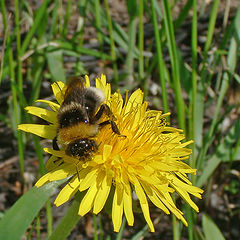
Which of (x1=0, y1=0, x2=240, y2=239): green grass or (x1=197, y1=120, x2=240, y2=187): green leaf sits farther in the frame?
(x1=197, y1=120, x2=240, y2=187): green leaf

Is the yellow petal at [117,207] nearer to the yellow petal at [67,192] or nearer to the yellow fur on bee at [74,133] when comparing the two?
the yellow petal at [67,192]

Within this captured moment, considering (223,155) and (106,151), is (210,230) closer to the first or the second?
(223,155)

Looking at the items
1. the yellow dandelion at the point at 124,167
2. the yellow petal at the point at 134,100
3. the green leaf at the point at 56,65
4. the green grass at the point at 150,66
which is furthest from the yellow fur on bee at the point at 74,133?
the green leaf at the point at 56,65

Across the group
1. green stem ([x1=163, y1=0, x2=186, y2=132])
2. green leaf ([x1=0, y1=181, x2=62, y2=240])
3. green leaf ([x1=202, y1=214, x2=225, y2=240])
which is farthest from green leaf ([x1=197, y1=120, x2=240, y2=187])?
A: green leaf ([x1=0, y1=181, x2=62, y2=240])

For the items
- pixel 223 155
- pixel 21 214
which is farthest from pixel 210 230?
pixel 21 214

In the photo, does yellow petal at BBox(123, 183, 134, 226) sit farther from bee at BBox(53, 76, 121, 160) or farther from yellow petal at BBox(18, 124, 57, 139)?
yellow petal at BBox(18, 124, 57, 139)

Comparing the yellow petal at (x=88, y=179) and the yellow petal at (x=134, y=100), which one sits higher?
the yellow petal at (x=134, y=100)

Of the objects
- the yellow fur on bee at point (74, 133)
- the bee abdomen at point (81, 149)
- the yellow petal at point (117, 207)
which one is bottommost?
the yellow petal at point (117, 207)
